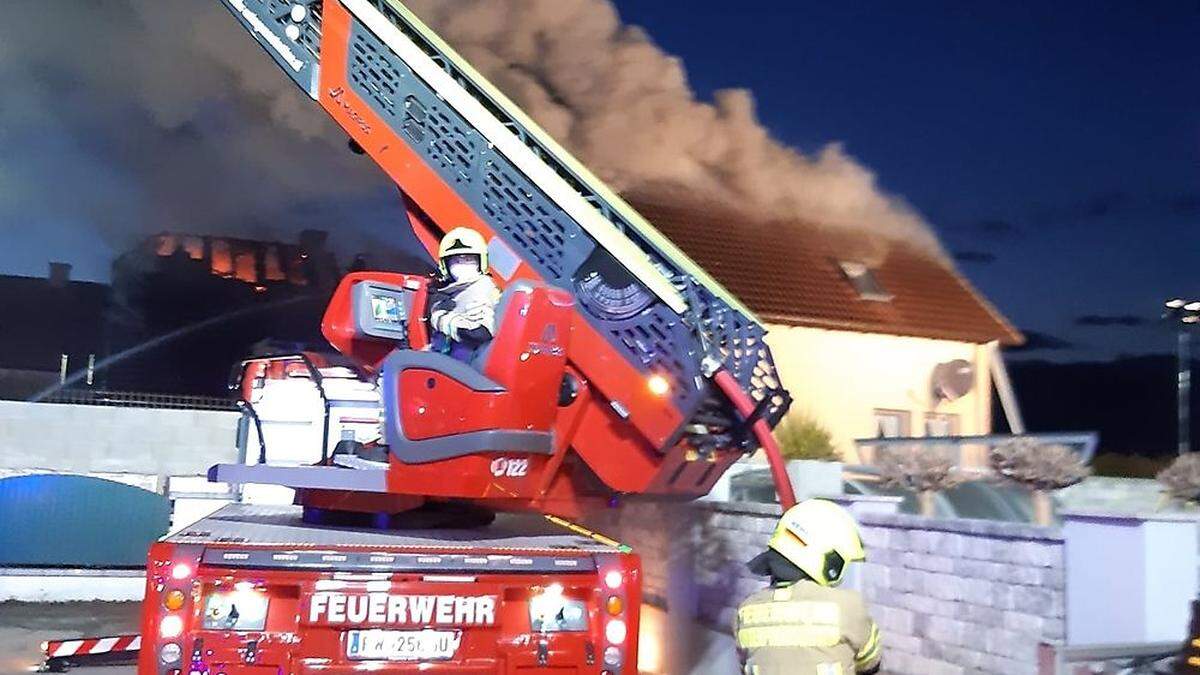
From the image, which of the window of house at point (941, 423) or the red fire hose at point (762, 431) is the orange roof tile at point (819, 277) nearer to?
the window of house at point (941, 423)

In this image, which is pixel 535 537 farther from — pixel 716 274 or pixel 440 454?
pixel 716 274

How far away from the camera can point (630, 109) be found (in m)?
18.4

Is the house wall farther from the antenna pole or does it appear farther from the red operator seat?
the red operator seat

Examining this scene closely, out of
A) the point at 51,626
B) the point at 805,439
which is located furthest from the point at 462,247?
the point at 805,439

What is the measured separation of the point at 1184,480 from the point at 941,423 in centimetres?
970

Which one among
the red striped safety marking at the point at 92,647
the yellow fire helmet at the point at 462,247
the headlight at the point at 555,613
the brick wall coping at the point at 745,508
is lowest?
the red striped safety marking at the point at 92,647

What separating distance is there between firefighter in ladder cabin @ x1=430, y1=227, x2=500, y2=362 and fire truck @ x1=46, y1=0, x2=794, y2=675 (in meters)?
0.13

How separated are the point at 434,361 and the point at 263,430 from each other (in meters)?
2.26

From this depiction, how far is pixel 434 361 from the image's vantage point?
16.1ft

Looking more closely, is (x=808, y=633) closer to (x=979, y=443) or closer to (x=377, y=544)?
(x=377, y=544)

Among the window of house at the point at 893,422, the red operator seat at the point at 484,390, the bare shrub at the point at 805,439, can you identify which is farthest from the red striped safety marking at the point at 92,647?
the window of house at the point at 893,422

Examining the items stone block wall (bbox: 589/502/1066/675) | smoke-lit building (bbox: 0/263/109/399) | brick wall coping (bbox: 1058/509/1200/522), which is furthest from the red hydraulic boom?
smoke-lit building (bbox: 0/263/109/399)

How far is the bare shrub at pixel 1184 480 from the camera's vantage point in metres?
6.02

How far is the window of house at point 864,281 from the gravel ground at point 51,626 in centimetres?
1039
